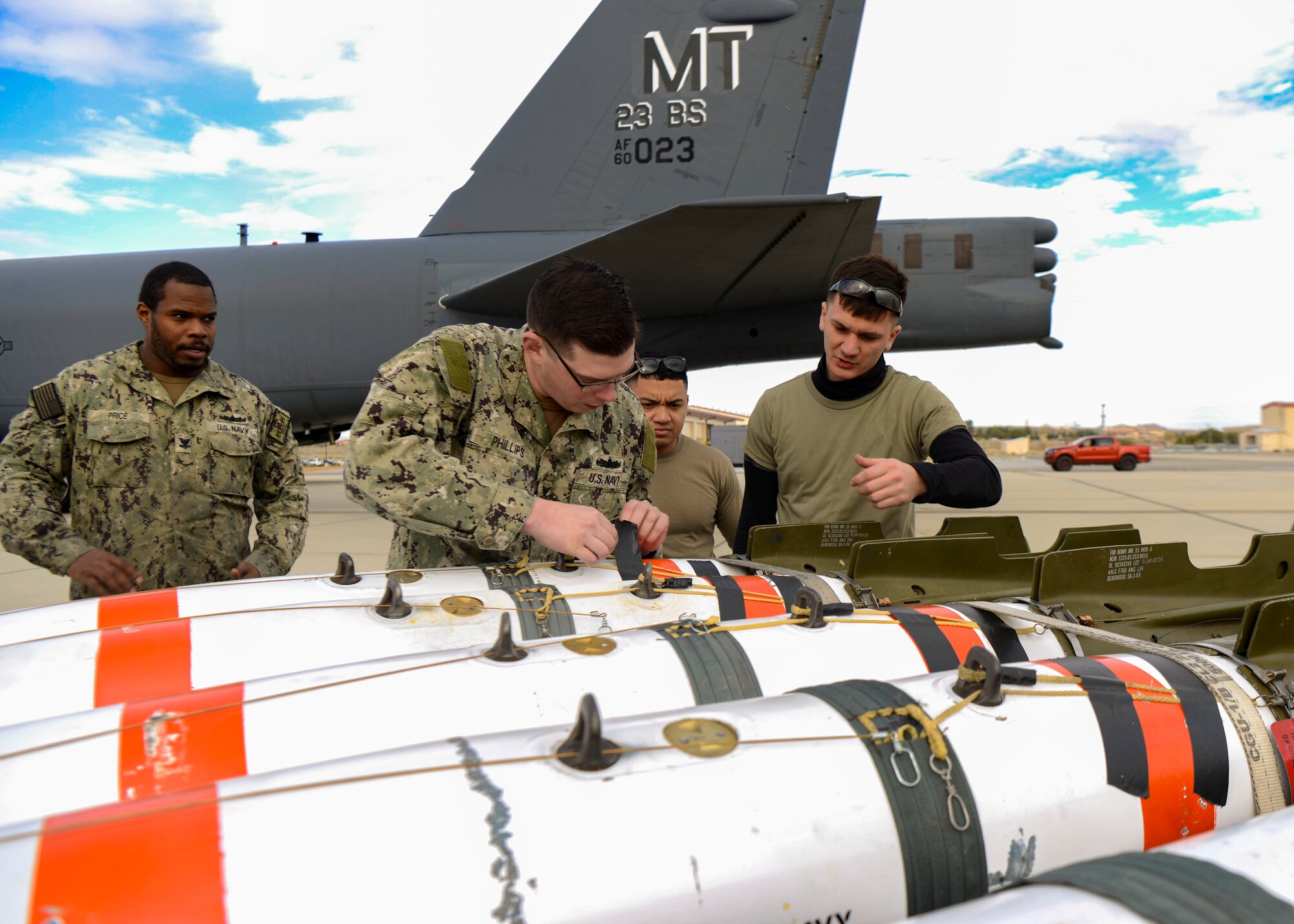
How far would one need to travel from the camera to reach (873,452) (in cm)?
282

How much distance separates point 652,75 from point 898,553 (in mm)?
6891

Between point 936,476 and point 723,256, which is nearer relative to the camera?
point 936,476

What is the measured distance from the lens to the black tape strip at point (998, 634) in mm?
2131

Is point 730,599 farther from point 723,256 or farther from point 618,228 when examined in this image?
point 618,228

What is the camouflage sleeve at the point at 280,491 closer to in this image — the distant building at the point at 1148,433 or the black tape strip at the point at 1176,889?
the black tape strip at the point at 1176,889

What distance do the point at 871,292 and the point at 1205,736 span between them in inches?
62.0

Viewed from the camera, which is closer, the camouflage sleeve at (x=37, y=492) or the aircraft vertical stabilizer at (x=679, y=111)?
the camouflage sleeve at (x=37, y=492)

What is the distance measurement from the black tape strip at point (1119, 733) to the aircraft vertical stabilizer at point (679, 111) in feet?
23.9

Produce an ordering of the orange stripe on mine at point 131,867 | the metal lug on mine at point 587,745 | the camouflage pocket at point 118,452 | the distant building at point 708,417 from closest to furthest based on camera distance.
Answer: the orange stripe on mine at point 131,867
the metal lug on mine at point 587,745
the camouflage pocket at point 118,452
the distant building at point 708,417

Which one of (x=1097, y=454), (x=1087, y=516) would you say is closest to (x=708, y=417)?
(x=1097, y=454)

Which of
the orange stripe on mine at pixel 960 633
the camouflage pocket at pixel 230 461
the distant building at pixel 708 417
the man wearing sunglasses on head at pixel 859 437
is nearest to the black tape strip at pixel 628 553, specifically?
the man wearing sunglasses on head at pixel 859 437

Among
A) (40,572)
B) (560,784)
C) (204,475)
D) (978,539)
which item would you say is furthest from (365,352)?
(560,784)

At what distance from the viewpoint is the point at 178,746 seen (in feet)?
4.46

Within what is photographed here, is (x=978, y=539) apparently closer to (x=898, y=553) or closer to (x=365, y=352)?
(x=898, y=553)
